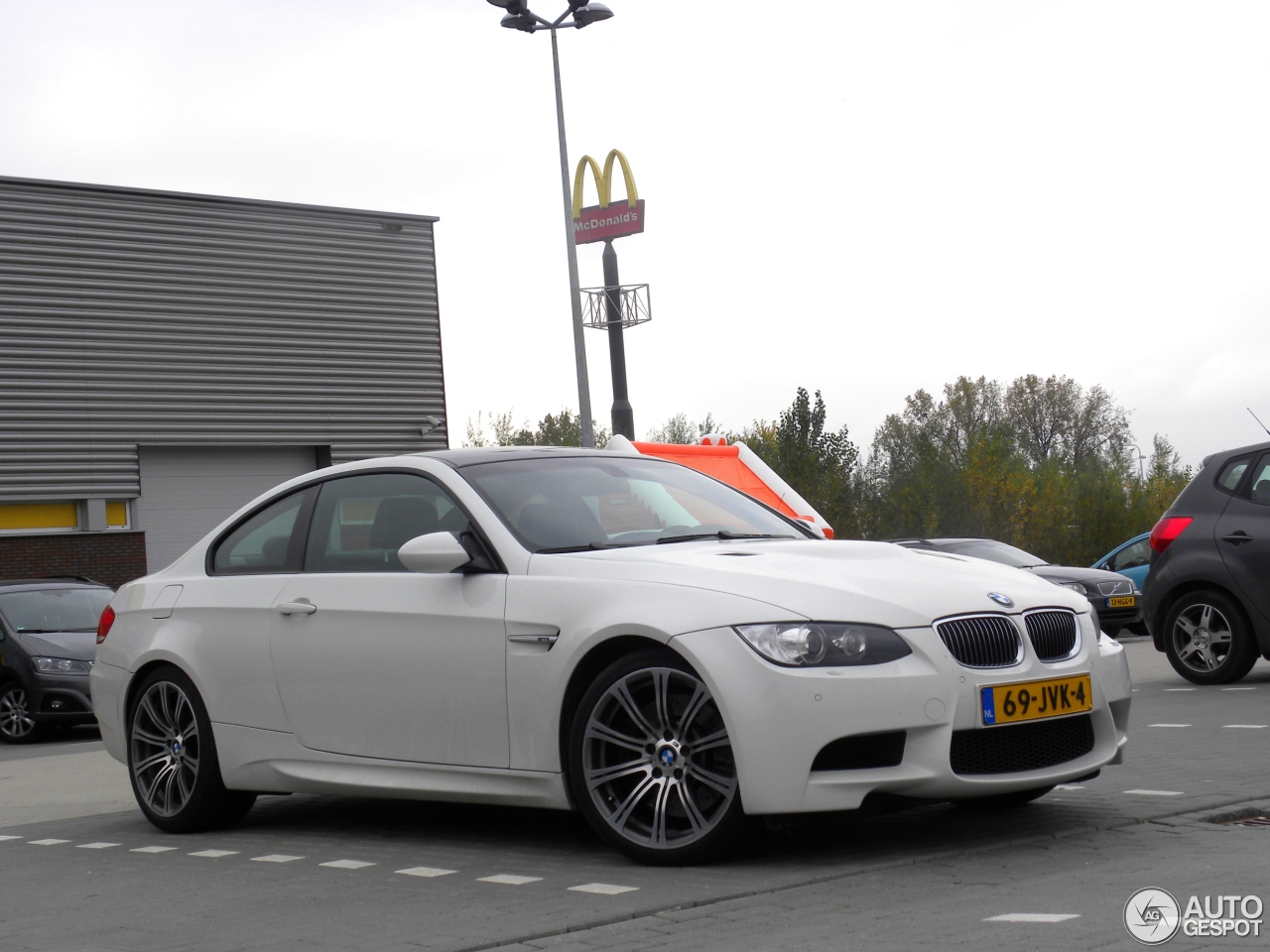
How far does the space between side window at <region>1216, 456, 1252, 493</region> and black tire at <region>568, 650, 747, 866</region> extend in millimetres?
7737

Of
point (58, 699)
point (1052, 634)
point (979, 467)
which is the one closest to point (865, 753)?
point (1052, 634)

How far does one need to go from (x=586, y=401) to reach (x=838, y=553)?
18.4 m

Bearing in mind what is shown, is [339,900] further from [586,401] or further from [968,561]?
[586,401]

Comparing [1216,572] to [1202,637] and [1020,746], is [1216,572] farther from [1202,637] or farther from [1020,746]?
[1020,746]

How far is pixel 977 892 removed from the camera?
4.50m

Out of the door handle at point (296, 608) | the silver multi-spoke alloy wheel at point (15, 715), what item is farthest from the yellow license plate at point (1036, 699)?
the silver multi-spoke alloy wheel at point (15, 715)

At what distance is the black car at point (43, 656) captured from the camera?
14.9 meters

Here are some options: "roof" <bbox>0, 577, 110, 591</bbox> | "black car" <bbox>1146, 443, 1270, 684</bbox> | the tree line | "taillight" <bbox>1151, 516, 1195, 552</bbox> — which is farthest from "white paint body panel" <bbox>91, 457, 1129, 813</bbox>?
the tree line

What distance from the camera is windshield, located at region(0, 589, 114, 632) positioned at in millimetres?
15859

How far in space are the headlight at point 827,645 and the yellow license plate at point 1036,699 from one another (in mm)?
336

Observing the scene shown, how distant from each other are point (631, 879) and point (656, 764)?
15.1 inches

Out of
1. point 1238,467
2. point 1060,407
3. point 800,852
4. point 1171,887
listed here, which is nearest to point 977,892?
point 1171,887

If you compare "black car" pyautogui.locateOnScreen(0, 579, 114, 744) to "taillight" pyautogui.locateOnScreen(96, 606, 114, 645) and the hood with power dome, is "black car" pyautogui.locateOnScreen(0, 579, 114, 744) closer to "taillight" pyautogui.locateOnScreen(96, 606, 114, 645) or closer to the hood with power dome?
"taillight" pyautogui.locateOnScreen(96, 606, 114, 645)

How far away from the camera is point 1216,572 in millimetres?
11578
